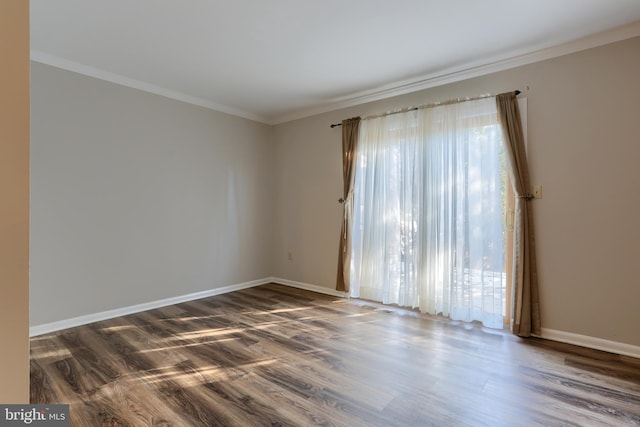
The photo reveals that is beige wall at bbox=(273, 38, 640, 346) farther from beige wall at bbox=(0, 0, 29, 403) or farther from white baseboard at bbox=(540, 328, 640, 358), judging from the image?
beige wall at bbox=(0, 0, 29, 403)

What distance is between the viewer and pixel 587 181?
2.62 metres

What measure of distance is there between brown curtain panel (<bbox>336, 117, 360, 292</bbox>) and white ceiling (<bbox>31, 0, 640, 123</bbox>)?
0.59 meters

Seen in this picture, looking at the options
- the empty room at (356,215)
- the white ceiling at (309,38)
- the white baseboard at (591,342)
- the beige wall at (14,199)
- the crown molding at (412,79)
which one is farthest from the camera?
the crown molding at (412,79)

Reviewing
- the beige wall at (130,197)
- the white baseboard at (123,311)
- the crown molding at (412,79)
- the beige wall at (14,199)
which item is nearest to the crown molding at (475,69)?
the crown molding at (412,79)

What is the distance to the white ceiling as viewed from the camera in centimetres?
222

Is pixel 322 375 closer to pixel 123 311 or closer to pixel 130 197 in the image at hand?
pixel 123 311

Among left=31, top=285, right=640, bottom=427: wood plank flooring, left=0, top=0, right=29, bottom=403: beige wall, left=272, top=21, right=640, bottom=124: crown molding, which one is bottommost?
left=31, top=285, right=640, bottom=427: wood plank flooring

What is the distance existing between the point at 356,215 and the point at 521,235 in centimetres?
184

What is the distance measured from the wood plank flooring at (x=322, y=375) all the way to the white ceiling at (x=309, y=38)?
2597mm

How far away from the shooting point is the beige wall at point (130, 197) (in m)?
2.93

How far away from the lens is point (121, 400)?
1893mm

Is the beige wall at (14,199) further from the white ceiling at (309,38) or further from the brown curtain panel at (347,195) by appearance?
the brown curtain panel at (347,195)

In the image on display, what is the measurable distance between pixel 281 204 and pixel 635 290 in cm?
408
